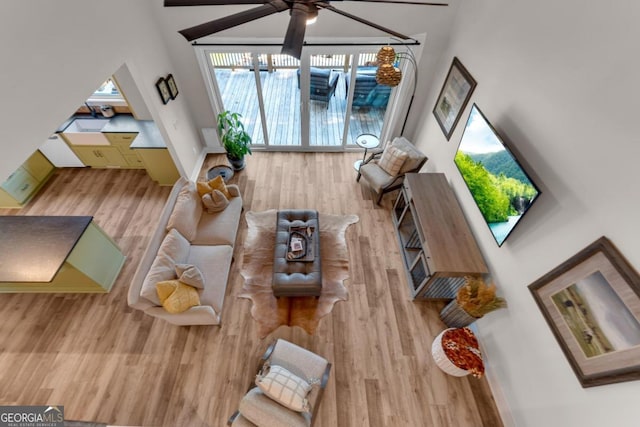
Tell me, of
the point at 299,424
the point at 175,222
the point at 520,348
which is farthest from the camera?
the point at 175,222

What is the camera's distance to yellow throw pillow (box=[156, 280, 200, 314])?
2654mm

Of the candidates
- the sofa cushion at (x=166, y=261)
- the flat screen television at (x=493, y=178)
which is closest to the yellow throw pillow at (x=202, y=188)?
the sofa cushion at (x=166, y=261)

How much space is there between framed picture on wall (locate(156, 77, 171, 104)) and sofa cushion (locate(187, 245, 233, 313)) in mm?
2089

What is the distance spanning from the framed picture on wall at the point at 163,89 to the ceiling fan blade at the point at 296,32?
115 inches

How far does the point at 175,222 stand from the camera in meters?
3.30

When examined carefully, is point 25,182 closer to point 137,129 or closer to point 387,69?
point 137,129

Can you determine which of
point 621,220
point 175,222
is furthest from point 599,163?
point 175,222

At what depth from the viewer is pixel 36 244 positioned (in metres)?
2.96

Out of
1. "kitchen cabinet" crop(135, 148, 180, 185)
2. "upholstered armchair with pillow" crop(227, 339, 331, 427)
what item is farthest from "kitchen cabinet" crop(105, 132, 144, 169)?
"upholstered armchair with pillow" crop(227, 339, 331, 427)

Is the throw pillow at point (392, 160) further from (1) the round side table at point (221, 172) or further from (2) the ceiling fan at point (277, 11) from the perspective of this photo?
(2) the ceiling fan at point (277, 11)

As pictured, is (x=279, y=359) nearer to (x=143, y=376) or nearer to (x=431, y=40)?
(x=143, y=376)

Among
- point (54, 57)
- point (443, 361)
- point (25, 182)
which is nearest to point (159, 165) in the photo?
point (25, 182)

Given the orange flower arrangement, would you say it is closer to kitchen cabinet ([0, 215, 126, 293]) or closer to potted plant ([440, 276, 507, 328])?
potted plant ([440, 276, 507, 328])

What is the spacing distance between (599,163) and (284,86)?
5.43 meters
